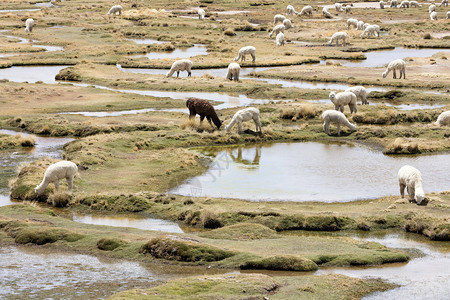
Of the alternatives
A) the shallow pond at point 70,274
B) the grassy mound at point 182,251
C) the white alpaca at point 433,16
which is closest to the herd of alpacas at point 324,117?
the shallow pond at point 70,274

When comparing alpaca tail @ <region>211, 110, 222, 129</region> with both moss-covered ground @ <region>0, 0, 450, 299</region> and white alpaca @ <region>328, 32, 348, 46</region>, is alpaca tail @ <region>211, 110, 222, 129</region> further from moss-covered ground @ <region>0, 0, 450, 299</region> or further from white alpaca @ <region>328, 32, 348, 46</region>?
white alpaca @ <region>328, 32, 348, 46</region>

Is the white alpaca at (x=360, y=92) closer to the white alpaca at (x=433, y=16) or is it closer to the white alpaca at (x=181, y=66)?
the white alpaca at (x=181, y=66)

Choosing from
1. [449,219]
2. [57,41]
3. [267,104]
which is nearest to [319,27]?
[57,41]

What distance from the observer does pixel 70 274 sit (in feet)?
63.0

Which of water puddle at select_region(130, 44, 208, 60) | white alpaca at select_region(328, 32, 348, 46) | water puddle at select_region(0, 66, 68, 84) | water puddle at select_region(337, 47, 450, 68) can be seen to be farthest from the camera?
white alpaca at select_region(328, 32, 348, 46)

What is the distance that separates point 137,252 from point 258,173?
12.1m

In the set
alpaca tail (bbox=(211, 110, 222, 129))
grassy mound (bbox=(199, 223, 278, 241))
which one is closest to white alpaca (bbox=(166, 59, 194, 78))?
alpaca tail (bbox=(211, 110, 222, 129))

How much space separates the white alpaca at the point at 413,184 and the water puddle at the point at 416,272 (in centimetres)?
295

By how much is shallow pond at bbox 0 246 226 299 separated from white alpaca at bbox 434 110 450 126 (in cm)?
2373

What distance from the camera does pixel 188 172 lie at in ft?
105

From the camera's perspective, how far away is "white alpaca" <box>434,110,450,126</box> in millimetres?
39562

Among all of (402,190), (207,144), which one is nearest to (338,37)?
(207,144)

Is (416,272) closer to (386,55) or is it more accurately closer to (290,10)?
(386,55)

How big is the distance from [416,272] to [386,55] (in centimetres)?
5361
